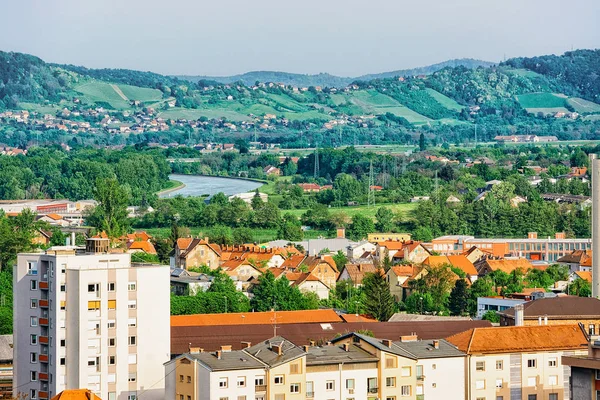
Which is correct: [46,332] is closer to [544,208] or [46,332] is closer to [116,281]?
[116,281]

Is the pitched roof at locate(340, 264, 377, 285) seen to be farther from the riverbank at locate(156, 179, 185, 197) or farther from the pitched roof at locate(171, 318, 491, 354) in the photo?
the riverbank at locate(156, 179, 185, 197)

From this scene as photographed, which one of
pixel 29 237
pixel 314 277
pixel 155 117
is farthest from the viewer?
pixel 155 117

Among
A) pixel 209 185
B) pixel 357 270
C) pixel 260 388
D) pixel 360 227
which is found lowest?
pixel 260 388

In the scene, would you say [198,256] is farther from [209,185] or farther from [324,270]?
[209,185]

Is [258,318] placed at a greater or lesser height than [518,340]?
lesser

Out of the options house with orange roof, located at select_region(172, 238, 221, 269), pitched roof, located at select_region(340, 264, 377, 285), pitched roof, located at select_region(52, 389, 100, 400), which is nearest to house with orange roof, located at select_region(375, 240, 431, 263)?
pitched roof, located at select_region(340, 264, 377, 285)

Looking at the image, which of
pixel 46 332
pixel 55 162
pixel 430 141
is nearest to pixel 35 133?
pixel 430 141

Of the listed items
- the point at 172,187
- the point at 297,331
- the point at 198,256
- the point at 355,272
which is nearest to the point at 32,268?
the point at 297,331
